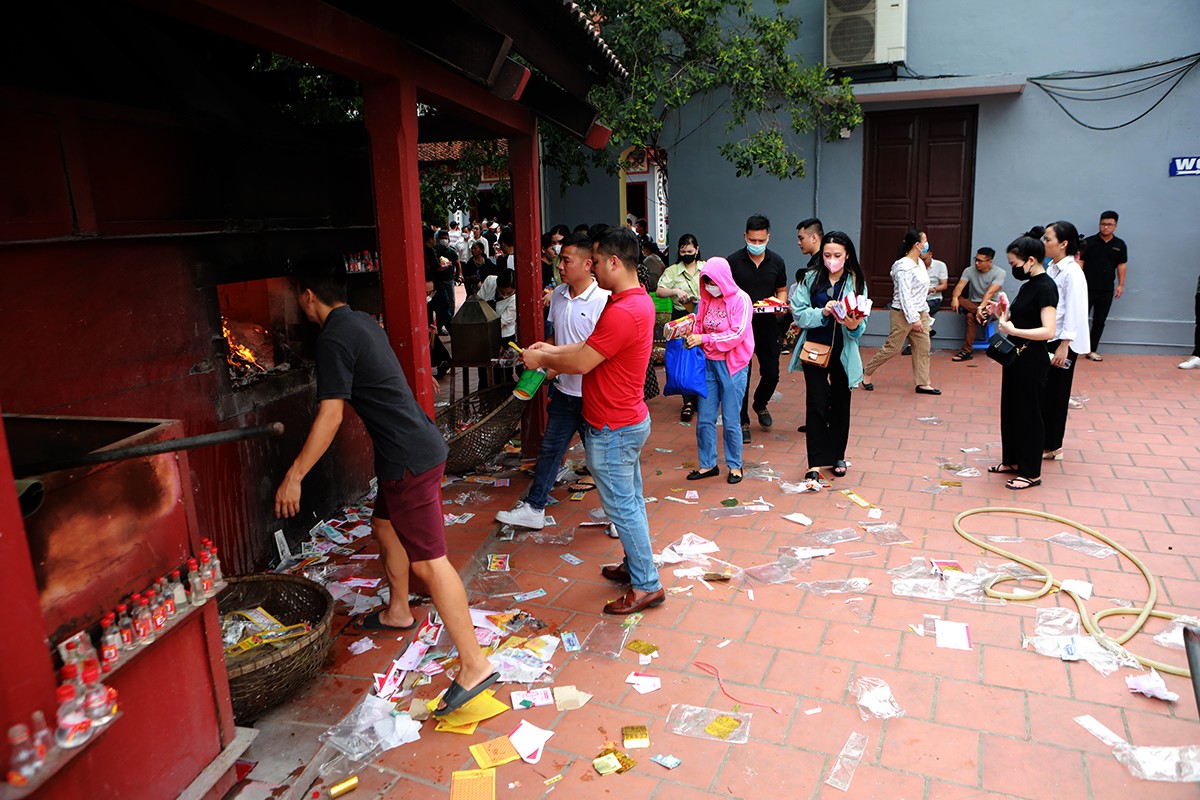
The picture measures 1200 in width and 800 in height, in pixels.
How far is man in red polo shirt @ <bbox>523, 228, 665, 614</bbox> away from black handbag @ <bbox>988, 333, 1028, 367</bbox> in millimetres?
3018

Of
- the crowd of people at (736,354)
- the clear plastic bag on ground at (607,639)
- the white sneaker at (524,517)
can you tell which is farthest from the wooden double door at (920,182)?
the clear plastic bag on ground at (607,639)

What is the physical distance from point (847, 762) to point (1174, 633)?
1.99m

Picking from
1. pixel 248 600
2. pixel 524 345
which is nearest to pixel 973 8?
pixel 524 345

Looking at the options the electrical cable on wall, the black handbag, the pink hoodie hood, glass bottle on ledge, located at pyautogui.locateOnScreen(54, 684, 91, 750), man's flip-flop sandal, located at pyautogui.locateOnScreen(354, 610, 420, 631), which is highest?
the electrical cable on wall

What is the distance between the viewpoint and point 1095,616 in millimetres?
3957

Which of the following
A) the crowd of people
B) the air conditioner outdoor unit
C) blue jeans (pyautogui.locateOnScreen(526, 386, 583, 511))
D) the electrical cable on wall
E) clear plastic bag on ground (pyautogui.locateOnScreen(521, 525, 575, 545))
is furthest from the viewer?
the air conditioner outdoor unit

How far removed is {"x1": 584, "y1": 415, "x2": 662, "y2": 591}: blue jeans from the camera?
160 inches

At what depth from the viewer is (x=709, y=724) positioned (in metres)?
3.28

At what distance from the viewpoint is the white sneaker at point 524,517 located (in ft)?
17.3

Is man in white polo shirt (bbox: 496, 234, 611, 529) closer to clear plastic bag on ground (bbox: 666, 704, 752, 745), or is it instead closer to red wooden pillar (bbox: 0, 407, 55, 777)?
clear plastic bag on ground (bbox: 666, 704, 752, 745)

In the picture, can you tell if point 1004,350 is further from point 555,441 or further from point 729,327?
point 555,441

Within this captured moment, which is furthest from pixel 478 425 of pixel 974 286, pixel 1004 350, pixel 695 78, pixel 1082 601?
pixel 974 286

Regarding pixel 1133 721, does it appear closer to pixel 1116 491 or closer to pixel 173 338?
pixel 1116 491

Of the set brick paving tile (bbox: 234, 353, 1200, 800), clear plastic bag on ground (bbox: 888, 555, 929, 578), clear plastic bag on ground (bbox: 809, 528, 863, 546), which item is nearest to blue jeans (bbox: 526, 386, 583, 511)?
brick paving tile (bbox: 234, 353, 1200, 800)
